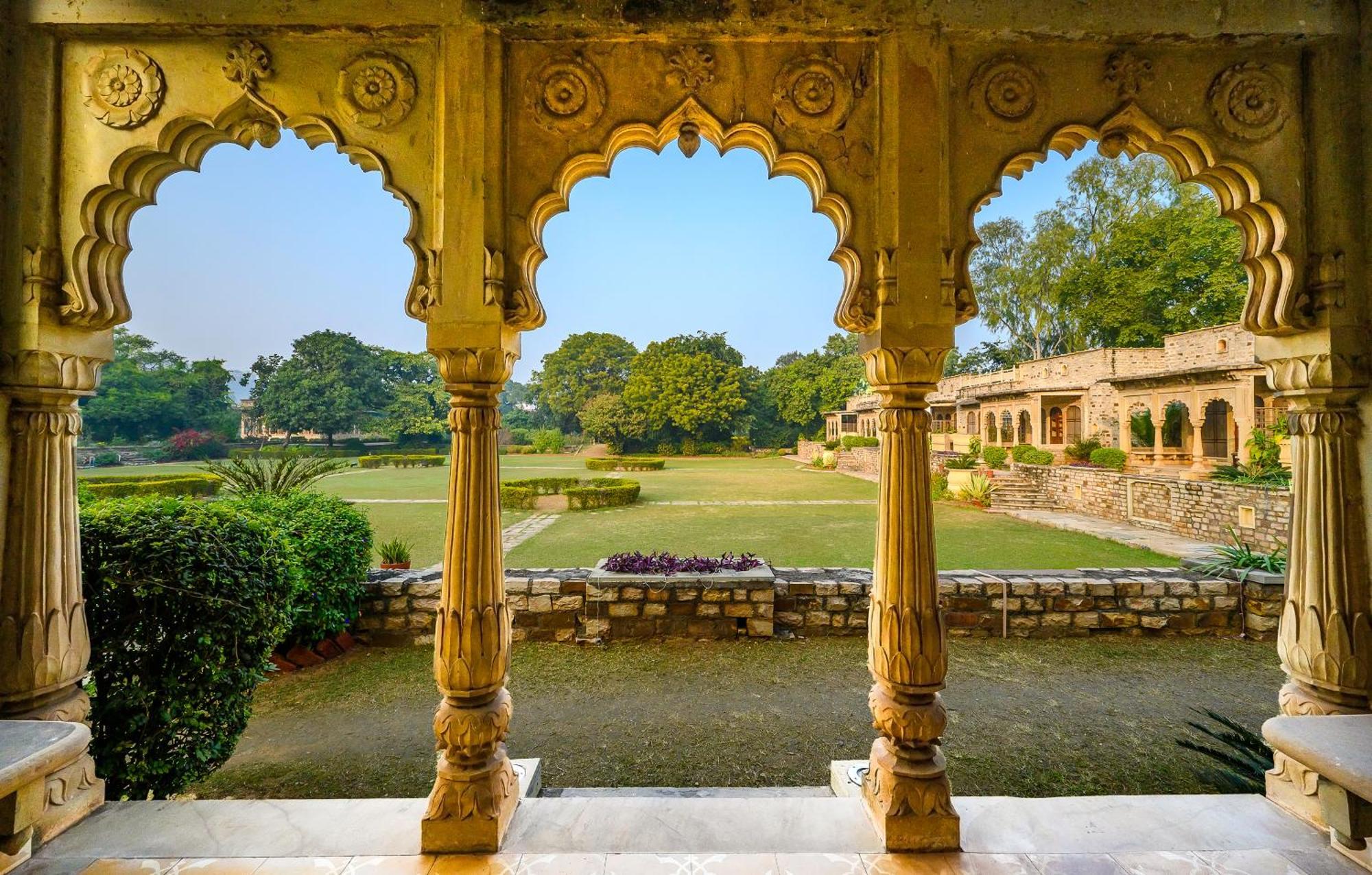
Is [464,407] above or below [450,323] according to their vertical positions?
below

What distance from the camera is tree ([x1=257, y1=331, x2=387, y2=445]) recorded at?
46000mm

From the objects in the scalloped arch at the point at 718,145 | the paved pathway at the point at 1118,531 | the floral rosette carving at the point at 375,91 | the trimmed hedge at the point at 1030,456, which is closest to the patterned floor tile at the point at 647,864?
the scalloped arch at the point at 718,145

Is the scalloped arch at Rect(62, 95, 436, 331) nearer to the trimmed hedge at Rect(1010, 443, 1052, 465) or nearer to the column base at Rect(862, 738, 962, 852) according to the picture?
the column base at Rect(862, 738, 962, 852)

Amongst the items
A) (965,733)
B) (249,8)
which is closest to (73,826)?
(249,8)

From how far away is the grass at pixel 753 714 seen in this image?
3.27 metres

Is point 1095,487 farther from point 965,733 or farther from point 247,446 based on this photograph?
point 247,446

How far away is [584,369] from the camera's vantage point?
2023 inches

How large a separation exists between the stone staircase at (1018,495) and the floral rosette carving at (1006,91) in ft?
49.5

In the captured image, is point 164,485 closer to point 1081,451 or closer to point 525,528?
point 525,528

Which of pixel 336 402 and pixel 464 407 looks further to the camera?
pixel 336 402

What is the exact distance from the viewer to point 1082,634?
546 centimetres

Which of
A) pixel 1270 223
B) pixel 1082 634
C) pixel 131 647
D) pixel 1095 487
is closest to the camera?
pixel 1270 223

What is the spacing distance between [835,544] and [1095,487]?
8847 mm

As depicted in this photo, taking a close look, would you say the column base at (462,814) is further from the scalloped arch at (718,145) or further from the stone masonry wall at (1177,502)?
the stone masonry wall at (1177,502)
